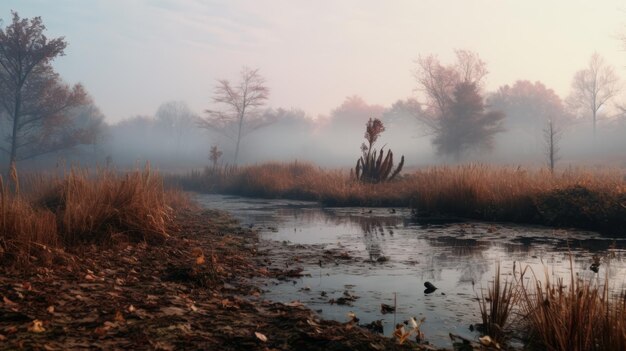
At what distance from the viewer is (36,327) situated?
11.5 feet

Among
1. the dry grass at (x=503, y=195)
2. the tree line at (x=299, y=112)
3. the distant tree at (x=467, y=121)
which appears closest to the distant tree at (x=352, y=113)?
the tree line at (x=299, y=112)

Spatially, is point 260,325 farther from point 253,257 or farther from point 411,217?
point 411,217

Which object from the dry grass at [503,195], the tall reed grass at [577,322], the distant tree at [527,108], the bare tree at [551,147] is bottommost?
the tall reed grass at [577,322]

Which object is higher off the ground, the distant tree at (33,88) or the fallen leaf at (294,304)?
the distant tree at (33,88)

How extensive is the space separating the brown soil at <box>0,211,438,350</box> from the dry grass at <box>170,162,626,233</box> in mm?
8265

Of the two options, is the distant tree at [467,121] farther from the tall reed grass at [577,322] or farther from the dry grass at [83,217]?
the tall reed grass at [577,322]

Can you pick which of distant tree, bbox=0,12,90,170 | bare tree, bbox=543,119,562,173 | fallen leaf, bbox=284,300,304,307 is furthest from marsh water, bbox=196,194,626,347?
distant tree, bbox=0,12,90,170

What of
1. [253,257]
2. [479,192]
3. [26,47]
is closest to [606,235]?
[479,192]

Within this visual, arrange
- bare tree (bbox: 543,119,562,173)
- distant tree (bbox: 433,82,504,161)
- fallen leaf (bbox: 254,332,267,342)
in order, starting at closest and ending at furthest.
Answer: fallen leaf (bbox: 254,332,267,342) < bare tree (bbox: 543,119,562,173) < distant tree (bbox: 433,82,504,161)

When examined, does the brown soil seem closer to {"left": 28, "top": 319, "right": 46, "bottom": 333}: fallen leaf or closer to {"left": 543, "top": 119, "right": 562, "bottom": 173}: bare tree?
{"left": 28, "top": 319, "right": 46, "bottom": 333}: fallen leaf

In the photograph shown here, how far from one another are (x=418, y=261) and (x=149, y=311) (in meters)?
4.47

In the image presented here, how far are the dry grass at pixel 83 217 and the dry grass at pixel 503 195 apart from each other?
8.23 metres

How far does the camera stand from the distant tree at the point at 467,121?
45.0 meters

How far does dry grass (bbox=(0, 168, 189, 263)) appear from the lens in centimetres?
585
